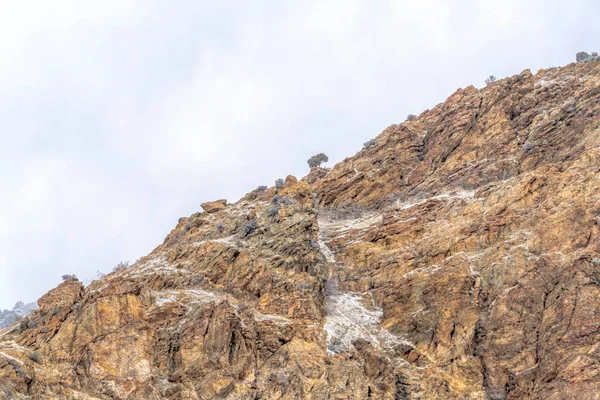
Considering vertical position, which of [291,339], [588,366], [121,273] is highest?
[121,273]

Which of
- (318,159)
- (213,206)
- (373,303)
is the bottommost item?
(373,303)

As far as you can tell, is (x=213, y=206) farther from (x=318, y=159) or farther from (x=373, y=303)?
(x=318, y=159)

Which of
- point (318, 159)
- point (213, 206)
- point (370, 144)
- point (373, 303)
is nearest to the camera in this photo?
point (373, 303)

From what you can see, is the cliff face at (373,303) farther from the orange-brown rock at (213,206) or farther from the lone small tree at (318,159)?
the lone small tree at (318,159)

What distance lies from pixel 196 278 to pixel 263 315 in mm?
6693

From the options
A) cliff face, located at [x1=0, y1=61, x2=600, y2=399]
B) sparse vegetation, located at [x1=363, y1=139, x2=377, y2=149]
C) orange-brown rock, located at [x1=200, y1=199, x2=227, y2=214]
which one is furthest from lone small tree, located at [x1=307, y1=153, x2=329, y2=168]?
cliff face, located at [x1=0, y1=61, x2=600, y2=399]

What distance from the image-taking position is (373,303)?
117 ft

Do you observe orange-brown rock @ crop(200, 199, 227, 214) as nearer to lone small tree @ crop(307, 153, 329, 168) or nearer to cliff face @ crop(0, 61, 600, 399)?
cliff face @ crop(0, 61, 600, 399)

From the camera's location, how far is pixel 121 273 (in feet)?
142

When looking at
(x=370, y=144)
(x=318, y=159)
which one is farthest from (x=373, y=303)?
(x=318, y=159)

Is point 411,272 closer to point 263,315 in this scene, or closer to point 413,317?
point 413,317

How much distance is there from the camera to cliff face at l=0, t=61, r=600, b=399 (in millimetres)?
27188

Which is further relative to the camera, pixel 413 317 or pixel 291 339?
pixel 413 317

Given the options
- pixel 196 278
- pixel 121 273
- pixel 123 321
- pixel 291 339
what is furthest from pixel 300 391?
pixel 121 273
